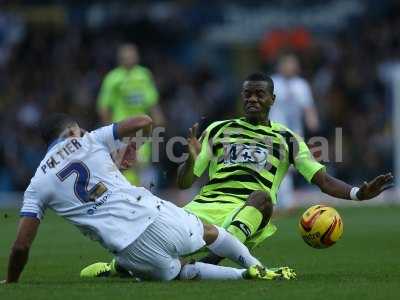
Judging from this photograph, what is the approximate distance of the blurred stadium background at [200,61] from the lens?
80.8 feet

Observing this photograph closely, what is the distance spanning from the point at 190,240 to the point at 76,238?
617 centimetres

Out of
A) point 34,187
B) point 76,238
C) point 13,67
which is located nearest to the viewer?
point 34,187

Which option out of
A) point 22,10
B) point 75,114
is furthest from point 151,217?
point 22,10

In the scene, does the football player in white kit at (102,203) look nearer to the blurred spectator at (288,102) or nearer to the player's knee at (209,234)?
the player's knee at (209,234)

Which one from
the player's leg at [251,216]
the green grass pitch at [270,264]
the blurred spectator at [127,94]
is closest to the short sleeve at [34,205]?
the green grass pitch at [270,264]

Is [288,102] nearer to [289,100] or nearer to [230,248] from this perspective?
[289,100]

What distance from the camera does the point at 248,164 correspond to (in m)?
10.9

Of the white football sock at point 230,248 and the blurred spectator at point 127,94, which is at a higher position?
the blurred spectator at point 127,94

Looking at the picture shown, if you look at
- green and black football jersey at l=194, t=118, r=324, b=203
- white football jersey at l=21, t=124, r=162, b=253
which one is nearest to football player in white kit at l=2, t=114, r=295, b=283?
white football jersey at l=21, t=124, r=162, b=253

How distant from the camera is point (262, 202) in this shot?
10398mm

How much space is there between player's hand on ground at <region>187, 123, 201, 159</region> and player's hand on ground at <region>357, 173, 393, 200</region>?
1.45m

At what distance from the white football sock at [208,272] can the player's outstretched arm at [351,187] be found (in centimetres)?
124

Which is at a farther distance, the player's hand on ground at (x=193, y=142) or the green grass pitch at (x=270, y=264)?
the player's hand on ground at (x=193, y=142)

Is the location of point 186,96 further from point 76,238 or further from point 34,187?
point 34,187
